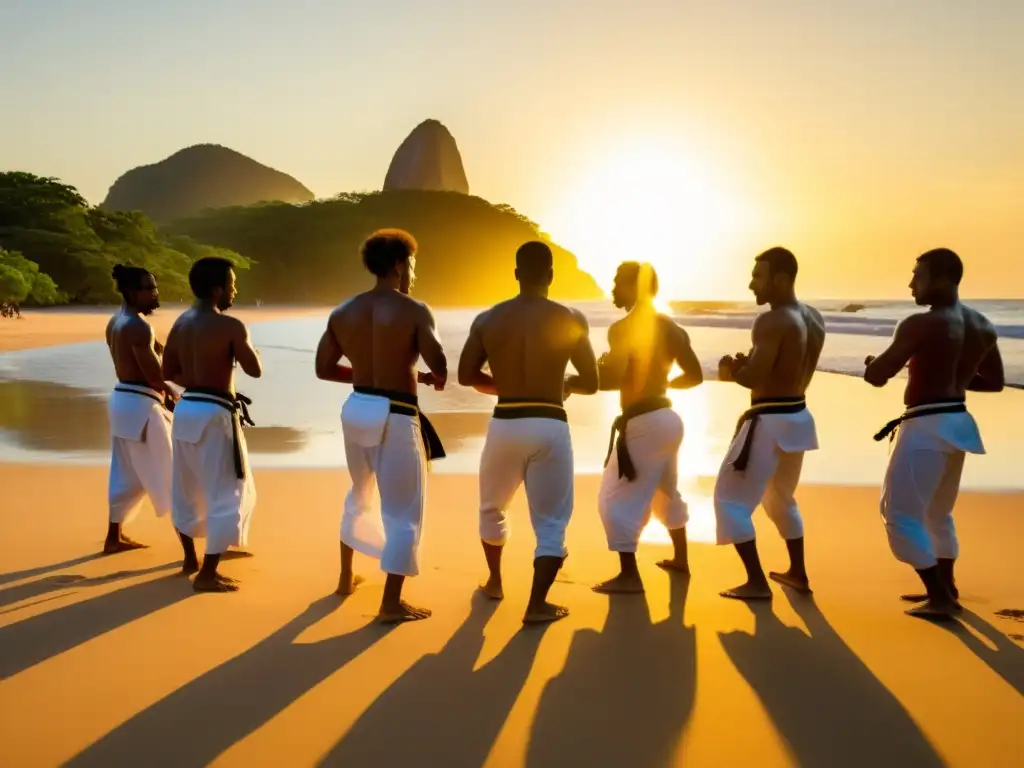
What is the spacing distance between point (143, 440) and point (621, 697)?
3.74 meters

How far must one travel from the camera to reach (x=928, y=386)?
484 cm

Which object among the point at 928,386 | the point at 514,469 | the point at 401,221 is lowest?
the point at 514,469

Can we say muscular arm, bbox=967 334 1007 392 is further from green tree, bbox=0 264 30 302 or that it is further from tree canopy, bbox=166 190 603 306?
tree canopy, bbox=166 190 603 306

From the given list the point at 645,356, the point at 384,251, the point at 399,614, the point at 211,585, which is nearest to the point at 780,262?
the point at 645,356

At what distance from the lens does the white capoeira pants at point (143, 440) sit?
19.3 ft

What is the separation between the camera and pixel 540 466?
478 centimetres

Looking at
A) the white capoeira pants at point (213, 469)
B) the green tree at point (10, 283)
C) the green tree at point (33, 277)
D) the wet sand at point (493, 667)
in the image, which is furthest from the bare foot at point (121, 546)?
the green tree at point (33, 277)

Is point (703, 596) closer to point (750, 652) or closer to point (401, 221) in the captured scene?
point (750, 652)

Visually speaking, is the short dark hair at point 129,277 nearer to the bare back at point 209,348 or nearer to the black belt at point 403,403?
the bare back at point 209,348

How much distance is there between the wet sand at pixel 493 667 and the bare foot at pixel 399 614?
7cm

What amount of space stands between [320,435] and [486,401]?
4758 millimetres

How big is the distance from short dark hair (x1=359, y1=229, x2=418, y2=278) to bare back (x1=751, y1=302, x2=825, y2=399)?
2035mm

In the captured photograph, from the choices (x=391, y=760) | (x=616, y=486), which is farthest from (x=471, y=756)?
(x=616, y=486)

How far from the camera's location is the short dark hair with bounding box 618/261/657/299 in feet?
17.2
